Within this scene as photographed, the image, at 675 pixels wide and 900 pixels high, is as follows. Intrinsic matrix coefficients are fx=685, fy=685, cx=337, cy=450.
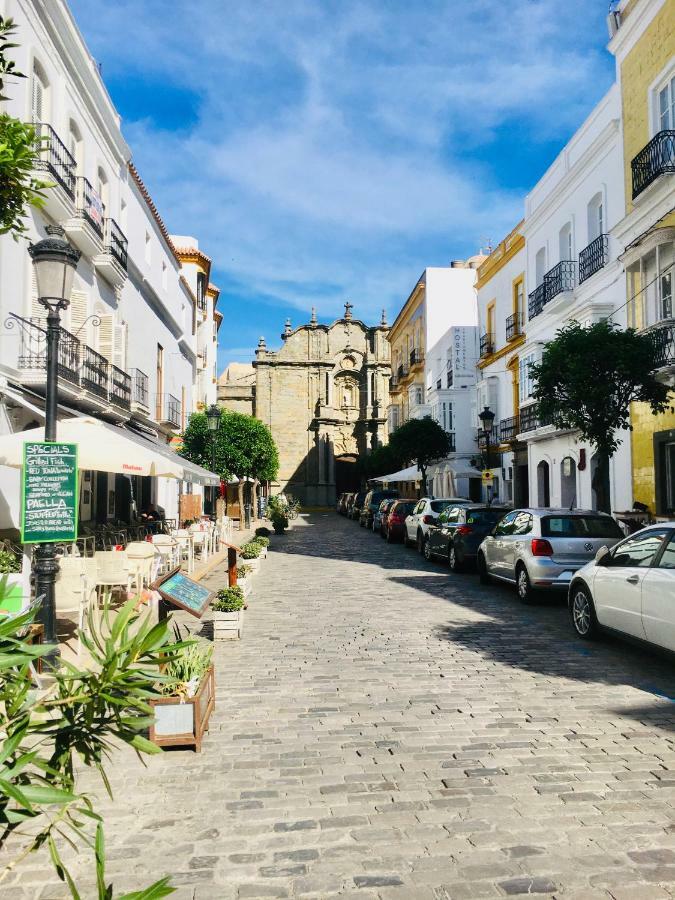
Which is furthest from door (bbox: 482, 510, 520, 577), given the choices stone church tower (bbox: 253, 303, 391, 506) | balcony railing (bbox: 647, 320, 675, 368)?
stone church tower (bbox: 253, 303, 391, 506)

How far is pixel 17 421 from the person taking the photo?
13.0 metres

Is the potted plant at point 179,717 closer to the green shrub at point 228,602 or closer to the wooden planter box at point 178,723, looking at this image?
the wooden planter box at point 178,723

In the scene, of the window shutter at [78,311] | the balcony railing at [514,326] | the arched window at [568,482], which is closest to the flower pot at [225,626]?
the window shutter at [78,311]

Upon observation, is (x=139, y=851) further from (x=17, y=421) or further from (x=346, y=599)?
(x=17, y=421)

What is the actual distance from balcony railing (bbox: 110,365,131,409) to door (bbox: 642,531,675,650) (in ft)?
45.7

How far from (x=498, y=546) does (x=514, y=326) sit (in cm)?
1674

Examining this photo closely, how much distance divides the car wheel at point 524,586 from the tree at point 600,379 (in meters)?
3.14

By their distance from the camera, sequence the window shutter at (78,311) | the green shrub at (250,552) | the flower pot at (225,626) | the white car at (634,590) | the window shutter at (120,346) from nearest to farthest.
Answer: the white car at (634,590) → the flower pot at (225,626) → the green shrub at (250,552) → the window shutter at (78,311) → the window shutter at (120,346)

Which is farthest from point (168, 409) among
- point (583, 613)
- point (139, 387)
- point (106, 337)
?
point (583, 613)

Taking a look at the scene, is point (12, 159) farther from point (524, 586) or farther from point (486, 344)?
point (486, 344)

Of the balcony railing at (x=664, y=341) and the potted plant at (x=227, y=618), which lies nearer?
the potted plant at (x=227, y=618)

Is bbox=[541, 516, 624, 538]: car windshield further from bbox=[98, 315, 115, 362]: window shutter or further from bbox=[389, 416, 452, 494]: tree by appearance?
bbox=[389, 416, 452, 494]: tree

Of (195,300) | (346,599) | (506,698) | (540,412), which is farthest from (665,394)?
(195,300)

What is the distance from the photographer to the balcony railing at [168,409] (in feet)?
80.6
